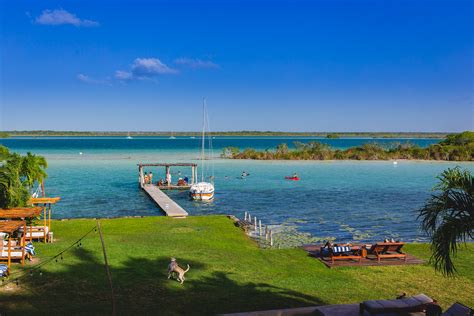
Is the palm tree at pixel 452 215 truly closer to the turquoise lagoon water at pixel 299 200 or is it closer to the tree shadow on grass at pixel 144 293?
the tree shadow on grass at pixel 144 293

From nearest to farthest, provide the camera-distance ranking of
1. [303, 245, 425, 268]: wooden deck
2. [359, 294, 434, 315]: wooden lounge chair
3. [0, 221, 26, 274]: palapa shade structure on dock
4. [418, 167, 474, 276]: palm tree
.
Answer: [418, 167, 474, 276]: palm tree
[359, 294, 434, 315]: wooden lounge chair
[0, 221, 26, 274]: palapa shade structure on dock
[303, 245, 425, 268]: wooden deck

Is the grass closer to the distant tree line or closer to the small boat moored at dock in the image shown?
the small boat moored at dock

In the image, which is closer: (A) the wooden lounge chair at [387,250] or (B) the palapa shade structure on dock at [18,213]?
(B) the palapa shade structure on dock at [18,213]

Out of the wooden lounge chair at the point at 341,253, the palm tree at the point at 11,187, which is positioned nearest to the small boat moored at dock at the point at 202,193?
the palm tree at the point at 11,187

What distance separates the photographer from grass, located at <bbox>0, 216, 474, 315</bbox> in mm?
12203

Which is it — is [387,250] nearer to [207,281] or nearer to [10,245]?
[207,281]

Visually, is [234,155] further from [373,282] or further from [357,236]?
[373,282]

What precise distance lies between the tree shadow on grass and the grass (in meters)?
0.03

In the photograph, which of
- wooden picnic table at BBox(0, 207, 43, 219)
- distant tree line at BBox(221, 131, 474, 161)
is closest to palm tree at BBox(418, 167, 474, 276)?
wooden picnic table at BBox(0, 207, 43, 219)

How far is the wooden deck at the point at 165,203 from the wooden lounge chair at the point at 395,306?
759 inches

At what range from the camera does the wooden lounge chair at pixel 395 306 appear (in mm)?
10234

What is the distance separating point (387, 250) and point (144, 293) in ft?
32.3

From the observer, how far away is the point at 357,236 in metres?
24.8

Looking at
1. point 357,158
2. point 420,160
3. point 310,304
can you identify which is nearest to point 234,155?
point 357,158
